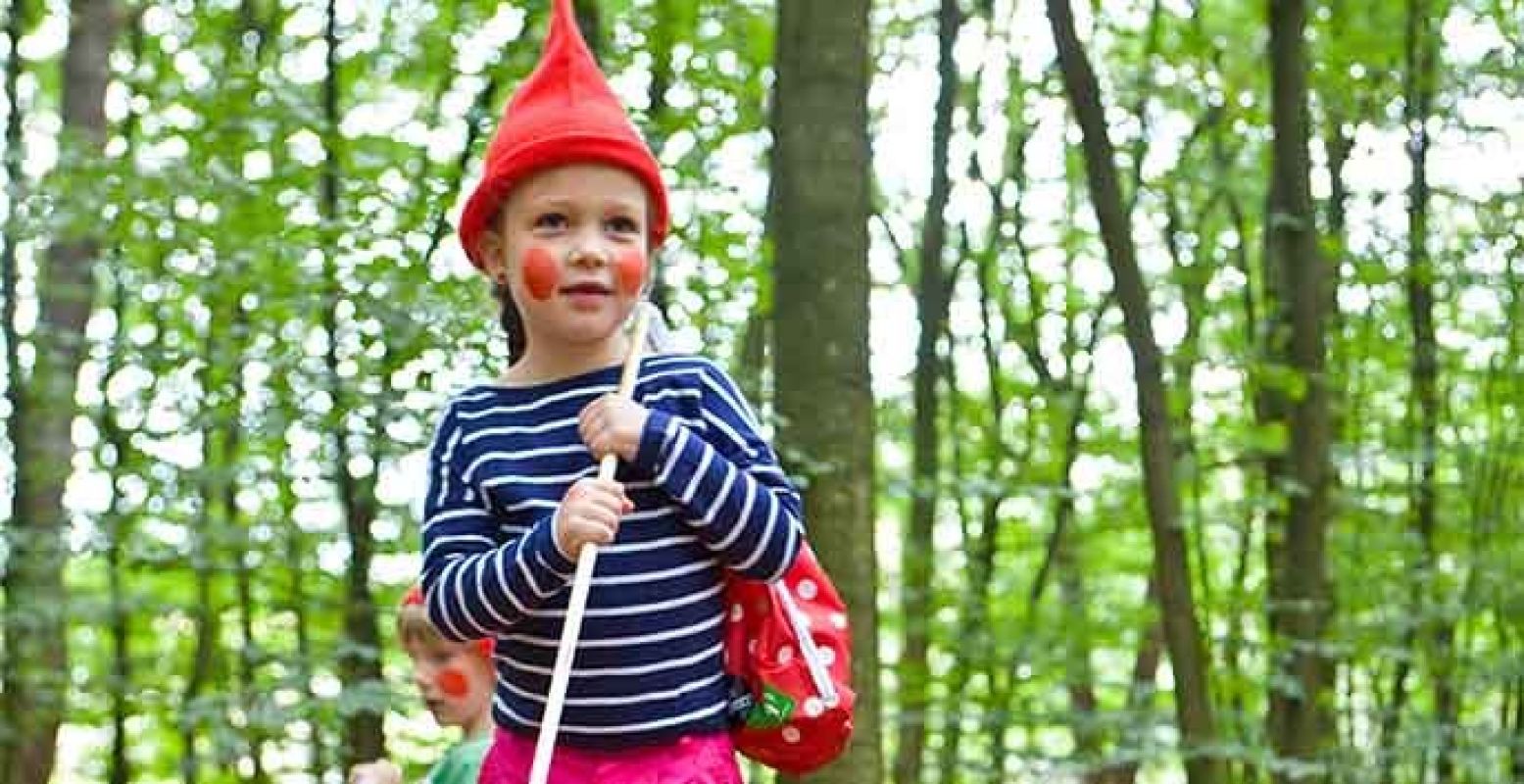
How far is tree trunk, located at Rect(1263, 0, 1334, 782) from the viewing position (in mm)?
10172

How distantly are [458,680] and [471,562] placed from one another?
1578 millimetres

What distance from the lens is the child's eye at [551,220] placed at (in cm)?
326

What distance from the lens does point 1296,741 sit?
1092 centimetres

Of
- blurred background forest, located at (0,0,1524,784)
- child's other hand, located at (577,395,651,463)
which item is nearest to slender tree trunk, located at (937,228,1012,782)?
blurred background forest, located at (0,0,1524,784)

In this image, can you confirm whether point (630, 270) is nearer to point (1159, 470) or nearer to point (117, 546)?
point (117, 546)

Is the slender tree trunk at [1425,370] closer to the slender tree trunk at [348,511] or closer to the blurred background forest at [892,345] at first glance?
the blurred background forest at [892,345]

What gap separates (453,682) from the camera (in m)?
4.71

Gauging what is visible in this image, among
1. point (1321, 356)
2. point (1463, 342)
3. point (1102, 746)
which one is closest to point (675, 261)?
point (1321, 356)

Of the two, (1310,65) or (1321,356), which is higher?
(1310,65)

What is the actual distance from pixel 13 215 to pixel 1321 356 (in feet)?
17.2

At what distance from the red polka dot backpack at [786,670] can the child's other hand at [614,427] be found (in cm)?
29

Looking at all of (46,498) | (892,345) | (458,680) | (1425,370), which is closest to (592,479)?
(458,680)

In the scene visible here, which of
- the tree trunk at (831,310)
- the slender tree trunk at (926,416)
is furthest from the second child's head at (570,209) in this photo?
the slender tree trunk at (926,416)

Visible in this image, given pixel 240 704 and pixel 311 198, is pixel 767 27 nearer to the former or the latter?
pixel 311 198
